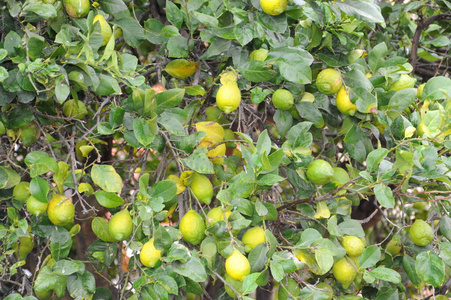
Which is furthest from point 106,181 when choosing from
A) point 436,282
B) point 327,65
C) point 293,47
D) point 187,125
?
point 436,282

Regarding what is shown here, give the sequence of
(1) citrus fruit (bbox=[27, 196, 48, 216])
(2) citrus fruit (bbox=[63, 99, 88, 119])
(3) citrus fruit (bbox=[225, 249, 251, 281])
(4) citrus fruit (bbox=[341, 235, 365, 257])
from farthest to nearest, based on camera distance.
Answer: (2) citrus fruit (bbox=[63, 99, 88, 119]) < (4) citrus fruit (bbox=[341, 235, 365, 257]) < (1) citrus fruit (bbox=[27, 196, 48, 216]) < (3) citrus fruit (bbox=[225, 249, 251, 281])

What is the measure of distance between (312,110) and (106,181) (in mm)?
562

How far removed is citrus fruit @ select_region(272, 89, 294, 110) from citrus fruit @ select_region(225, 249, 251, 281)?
16.3 inches

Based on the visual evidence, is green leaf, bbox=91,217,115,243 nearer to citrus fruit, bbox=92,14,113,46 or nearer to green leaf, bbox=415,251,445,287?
citrus fruit, bbox=92,14,113,46

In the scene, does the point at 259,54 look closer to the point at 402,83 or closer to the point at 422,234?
the point at 402,83

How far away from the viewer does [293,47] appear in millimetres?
1195

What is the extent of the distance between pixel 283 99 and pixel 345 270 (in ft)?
1.55

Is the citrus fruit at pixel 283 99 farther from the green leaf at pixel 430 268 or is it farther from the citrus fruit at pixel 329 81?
the green leaf at pixel 430 268

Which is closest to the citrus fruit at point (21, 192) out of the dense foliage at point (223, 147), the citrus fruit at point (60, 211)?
the dense foliage at point (223, 147)

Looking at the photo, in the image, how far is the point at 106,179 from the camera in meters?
1.17

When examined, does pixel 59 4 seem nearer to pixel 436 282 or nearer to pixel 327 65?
pixel 327 65

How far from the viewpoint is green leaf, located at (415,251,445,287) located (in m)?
1.22

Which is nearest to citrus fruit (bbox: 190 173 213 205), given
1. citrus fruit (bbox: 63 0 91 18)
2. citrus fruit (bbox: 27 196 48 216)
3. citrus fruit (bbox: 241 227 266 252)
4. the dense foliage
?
the dense foliage

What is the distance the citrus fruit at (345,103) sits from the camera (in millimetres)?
1280
